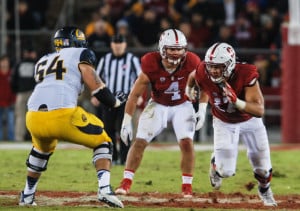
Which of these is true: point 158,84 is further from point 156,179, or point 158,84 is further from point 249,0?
point 249,0

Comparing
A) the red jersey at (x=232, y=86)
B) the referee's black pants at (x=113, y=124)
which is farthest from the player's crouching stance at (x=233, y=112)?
the referee's black pants at (x=113, y=124)

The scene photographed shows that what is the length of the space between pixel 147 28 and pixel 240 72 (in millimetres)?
8593

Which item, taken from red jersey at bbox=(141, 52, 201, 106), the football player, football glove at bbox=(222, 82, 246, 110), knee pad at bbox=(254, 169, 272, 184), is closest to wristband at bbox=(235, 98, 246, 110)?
football glove at bbox=(222, 82, 246, 110)

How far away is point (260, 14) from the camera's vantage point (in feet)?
55.7

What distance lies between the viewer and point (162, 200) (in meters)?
8.52

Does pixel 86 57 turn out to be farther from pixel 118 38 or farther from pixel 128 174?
pixel 118 38

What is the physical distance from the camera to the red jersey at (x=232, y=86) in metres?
8.05

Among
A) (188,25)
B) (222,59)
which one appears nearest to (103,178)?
(222,59)

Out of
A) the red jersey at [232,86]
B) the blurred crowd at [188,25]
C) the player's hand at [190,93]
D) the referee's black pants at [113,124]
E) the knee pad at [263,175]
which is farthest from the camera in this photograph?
the blurred crowd at [188,25]

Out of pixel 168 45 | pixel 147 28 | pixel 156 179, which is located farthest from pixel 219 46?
pixel 147 28

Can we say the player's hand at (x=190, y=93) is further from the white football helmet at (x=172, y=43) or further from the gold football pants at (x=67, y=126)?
the gold football pants at (x=67, y=126)

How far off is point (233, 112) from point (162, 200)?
1013 mm

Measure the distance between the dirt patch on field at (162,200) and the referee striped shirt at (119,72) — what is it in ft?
9.69

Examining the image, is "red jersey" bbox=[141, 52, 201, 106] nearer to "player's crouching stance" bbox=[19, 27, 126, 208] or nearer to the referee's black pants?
"player's crouching stance" bbox=[19, 27, 126, 208]
